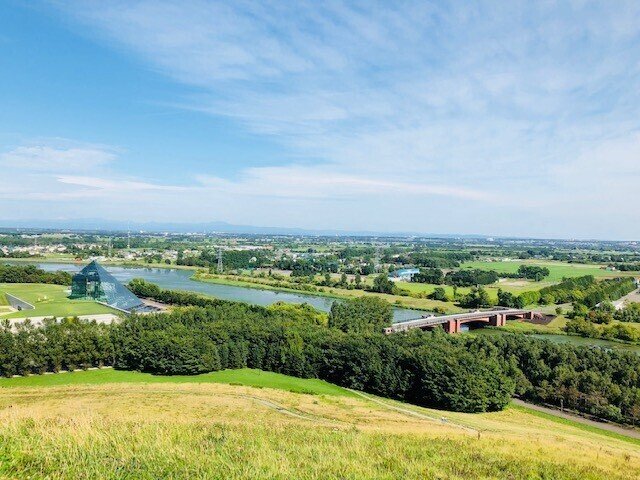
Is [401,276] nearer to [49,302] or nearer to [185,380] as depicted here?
[49,302]

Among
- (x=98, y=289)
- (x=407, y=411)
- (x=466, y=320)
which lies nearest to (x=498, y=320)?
(x=466, y=320)

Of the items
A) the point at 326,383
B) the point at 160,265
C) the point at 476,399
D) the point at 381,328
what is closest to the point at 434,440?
the point at 476,399

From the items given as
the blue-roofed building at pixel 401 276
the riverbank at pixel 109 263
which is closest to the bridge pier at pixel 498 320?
the blue-roofed building at pixel 401 276

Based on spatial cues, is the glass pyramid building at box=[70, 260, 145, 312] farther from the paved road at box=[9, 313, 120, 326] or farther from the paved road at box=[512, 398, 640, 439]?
the paved road at box=[512, 398, 640, 439]

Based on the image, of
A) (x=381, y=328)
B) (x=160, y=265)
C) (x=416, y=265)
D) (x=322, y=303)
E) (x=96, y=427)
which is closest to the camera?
(x=96, y=427)

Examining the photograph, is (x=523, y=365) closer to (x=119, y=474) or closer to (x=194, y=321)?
(x=194, y=321)

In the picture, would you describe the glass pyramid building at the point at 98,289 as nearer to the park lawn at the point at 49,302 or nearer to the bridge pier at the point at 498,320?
the park lawn at the point at 49,302
